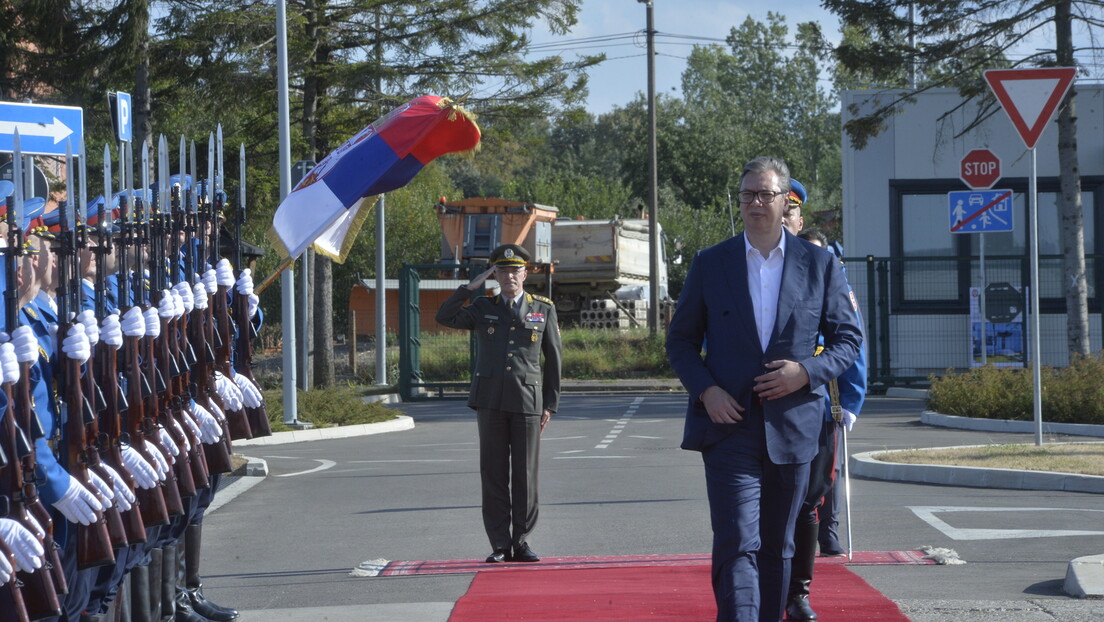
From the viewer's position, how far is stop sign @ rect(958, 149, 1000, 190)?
65.6ft

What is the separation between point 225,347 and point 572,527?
4077 mm

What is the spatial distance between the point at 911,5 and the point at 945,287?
15.9 ft

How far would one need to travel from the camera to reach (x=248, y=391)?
20.6 ft

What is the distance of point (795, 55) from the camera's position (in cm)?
9281

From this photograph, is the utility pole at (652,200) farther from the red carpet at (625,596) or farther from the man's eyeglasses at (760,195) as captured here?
the man's eyeglasses at (760,195)

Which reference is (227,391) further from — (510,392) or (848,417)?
(848,417)

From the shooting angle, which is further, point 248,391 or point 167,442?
point 248,391

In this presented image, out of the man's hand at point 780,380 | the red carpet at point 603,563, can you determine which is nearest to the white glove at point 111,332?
the man's hand at point 780,380

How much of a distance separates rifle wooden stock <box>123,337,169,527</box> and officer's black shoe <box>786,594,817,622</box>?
2.81 metres

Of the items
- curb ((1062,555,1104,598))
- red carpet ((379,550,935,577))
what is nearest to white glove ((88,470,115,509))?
red carpet ((379,550,935,577))

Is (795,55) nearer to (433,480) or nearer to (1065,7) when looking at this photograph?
(1065,7)

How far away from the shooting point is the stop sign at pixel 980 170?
20.0m

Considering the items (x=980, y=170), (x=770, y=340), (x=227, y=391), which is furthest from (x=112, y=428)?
(x=980, y=170)

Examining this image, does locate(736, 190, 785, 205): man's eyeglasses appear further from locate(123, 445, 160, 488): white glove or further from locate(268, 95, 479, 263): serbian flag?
locate(268, 95, 479, 263): serbian flag
